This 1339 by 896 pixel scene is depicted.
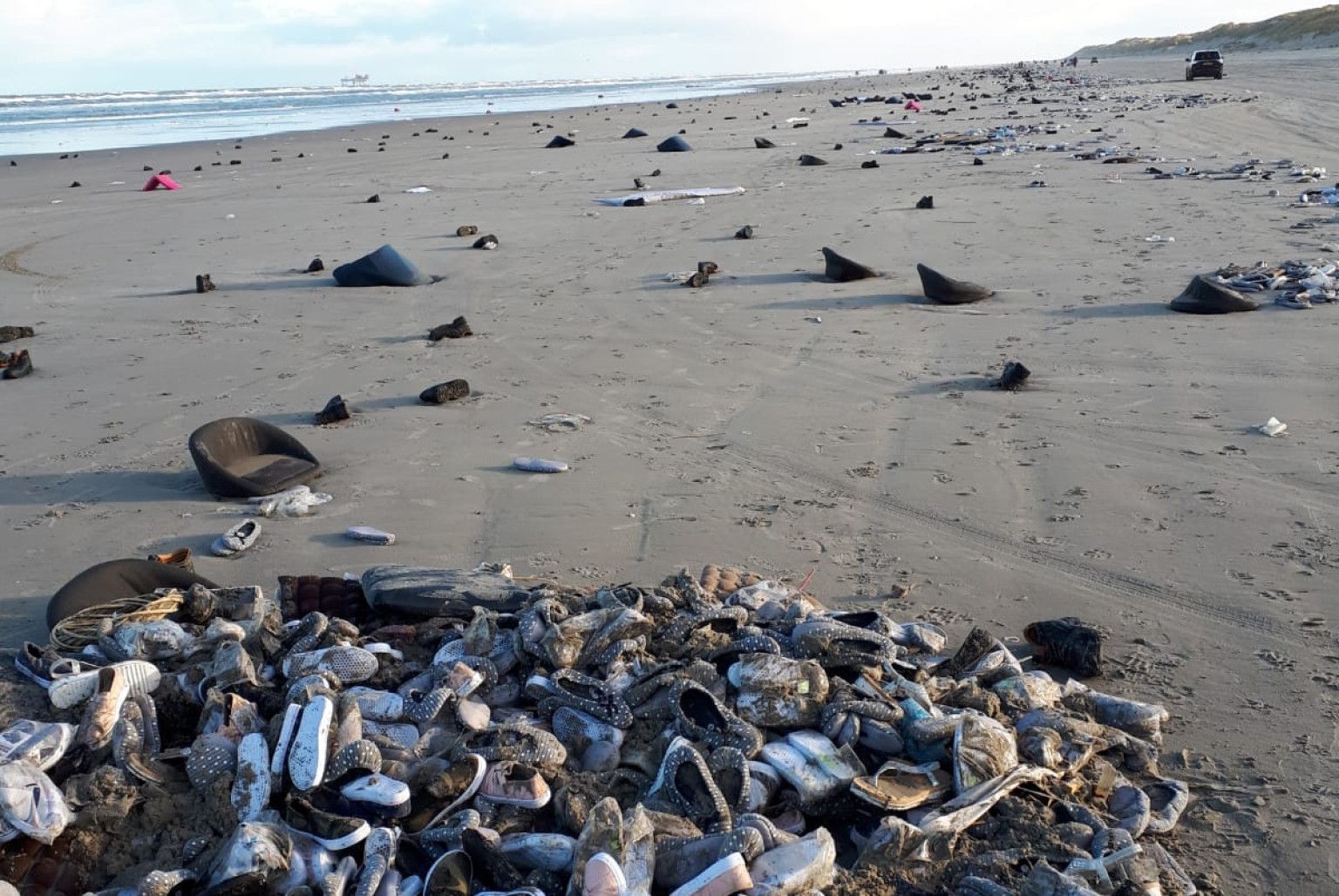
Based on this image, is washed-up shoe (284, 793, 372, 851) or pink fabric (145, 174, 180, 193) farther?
pink fabric (145, 174, 180, 193)

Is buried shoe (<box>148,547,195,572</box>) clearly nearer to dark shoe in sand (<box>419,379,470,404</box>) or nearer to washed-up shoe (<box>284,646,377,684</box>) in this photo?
washed-up shoe (<box>284,646,377,684</box>)

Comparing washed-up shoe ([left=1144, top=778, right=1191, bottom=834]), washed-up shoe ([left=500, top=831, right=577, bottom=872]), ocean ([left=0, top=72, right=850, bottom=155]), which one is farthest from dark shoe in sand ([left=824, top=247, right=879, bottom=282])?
ocean ([left=0, top=72, right=850, bottom=155])

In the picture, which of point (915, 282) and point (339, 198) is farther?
point (339, 198)

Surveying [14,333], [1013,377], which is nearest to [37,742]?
[1013,377]

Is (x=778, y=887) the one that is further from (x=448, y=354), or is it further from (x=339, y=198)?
(x=339, y=198)

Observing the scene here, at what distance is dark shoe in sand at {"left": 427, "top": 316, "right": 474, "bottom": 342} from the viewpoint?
8031mm

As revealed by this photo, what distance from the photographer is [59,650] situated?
3.76m

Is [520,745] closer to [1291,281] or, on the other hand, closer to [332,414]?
[332,414]

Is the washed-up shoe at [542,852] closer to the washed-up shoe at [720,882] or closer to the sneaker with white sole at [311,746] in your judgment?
the washed-up shoe at [720,882]

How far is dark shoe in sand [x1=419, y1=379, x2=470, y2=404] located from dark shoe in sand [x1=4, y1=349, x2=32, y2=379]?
297 centimetres

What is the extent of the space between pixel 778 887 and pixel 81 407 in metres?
5.86

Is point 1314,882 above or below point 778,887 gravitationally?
below

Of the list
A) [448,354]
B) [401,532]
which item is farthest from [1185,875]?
[448,354]

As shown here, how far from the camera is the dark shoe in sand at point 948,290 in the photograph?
8.27 m
